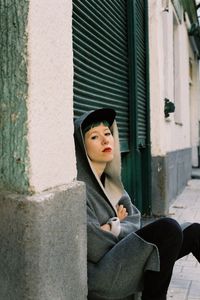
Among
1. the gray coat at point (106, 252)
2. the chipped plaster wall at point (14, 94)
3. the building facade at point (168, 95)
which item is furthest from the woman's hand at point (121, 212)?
the building facade at point (168, 95)

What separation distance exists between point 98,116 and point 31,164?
0.92 m

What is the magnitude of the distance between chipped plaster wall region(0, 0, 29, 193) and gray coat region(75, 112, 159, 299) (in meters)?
0.67

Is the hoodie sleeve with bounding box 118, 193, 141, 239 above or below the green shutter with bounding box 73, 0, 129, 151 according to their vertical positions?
below

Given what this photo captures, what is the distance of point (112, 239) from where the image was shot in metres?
2.45

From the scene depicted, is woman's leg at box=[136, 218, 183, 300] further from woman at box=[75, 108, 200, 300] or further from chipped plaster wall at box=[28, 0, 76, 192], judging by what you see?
chipped plaster wall at box=[28, 0, 76, 192]

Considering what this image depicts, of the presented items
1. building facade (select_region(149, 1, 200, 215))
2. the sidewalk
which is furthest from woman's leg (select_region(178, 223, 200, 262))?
building facade (select_region(149, 1, 200, 215))

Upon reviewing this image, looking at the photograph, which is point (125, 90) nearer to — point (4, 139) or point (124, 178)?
point (124, 178)

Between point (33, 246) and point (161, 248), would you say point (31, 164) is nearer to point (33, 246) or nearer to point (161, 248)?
point (33, 246)

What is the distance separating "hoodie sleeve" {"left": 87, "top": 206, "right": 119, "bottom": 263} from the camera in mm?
2367

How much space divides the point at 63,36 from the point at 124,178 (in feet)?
10.7

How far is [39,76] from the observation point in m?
1.87

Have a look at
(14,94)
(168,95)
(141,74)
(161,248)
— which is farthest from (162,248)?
(168,95)

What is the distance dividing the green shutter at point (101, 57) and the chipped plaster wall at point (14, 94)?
1.20 metres

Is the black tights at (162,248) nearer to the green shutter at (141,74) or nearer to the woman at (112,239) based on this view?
the woman at (112,239)
